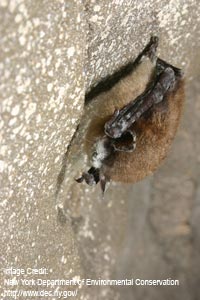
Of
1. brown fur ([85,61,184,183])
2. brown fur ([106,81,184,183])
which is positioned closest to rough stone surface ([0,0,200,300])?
brown fur ([85,61,184,183])

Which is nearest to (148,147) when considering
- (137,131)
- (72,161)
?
(137,131)

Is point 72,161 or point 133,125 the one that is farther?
point 72,161

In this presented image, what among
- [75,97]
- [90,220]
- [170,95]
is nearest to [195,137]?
[90,220]

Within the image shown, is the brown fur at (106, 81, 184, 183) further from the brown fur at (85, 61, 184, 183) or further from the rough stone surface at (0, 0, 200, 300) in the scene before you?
the rough stone surface at (0, 0, 200, 300)

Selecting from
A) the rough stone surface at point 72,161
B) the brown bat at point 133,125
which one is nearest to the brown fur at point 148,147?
the brown bat at point 133,125

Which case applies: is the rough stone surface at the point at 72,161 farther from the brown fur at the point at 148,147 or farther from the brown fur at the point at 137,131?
the brown fur at the point at 148,147

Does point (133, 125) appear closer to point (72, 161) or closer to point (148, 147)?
point (148, 147)
